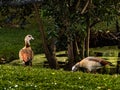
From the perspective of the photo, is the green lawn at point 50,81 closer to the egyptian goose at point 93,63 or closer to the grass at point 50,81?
the grass at point 50,81

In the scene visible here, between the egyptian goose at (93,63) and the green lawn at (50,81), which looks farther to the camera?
the egyptian goose at (93,63)

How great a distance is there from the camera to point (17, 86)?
12344mm

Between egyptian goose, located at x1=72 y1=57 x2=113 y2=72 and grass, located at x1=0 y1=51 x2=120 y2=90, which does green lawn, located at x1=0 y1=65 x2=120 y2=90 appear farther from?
egyptian goose, located at x1=72 y1=57 x2=113 y2=72

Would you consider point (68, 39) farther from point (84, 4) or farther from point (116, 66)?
point (116, 66)

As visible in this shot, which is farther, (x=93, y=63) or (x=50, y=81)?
(x=93, y=63)

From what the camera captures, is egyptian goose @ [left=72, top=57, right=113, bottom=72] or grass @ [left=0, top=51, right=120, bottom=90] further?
Answer: egyptian goose @ [left=72, top=57, right=113, bottom=72]

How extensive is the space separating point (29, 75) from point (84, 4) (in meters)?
7.64

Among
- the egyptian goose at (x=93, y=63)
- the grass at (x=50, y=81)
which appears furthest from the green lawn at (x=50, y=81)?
the egyptian goose at (x=93, y=63)

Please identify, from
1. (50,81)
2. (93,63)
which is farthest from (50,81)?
(93,63)

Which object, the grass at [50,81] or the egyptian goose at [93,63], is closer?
the grass at [50,81]

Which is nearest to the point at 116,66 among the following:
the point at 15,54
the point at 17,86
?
the point at 15,54

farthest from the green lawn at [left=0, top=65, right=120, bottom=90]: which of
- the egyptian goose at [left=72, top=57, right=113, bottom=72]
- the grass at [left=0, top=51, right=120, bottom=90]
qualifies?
the egyptian goose at [left=72, top=57, right=113, bottom=72]

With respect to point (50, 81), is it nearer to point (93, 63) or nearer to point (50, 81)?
point (50, 81)

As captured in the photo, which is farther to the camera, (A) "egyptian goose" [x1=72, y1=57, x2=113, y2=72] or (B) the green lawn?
(A) "egyptian goose" [x1=72, y1=57, x2=113, y2=72]
